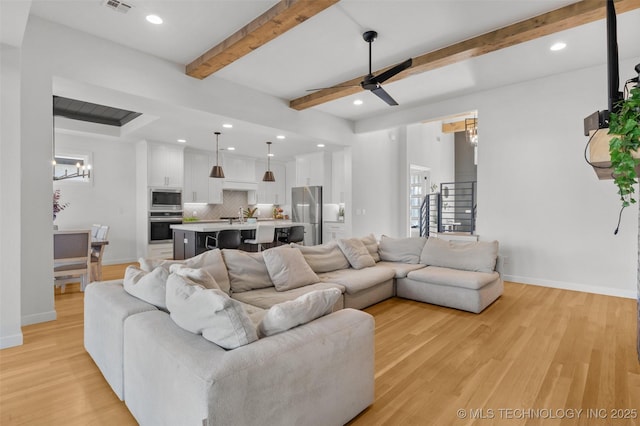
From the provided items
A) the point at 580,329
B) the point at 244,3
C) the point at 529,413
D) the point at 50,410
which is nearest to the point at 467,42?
the point at 244,3

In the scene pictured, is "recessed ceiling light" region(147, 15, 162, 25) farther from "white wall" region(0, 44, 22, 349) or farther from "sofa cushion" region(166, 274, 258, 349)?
"sofa cushion" region(166, 274, 258, 349)

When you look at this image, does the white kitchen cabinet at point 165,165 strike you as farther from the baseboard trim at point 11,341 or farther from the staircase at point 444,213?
the staircase at point 444,213

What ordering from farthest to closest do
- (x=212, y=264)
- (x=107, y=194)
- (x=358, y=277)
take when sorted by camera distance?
(x=107, y=194)
(x=358, y=277)
(x=212, y=264)

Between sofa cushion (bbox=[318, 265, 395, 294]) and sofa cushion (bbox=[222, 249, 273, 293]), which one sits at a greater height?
sofa cushion (bbox=[222, 249, 273, 293])

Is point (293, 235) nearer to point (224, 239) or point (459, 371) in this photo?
point (224, 239)

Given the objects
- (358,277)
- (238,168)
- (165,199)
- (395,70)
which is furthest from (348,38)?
(238,168)

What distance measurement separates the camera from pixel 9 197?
2.88 metres

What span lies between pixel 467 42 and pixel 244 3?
8.39ft

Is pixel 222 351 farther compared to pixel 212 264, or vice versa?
pixel 212 264

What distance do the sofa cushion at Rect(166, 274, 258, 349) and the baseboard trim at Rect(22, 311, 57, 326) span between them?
9.11 ft

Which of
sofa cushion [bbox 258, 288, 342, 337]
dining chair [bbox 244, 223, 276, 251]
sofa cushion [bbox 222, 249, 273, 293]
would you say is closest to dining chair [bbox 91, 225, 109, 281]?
dining chair [bbox 244, 223, 276, 251]

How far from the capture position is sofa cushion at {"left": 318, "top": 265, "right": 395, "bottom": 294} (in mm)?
3610

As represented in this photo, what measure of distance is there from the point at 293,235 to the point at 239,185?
10.1 feet

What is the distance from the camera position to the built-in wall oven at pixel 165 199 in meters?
6.98
